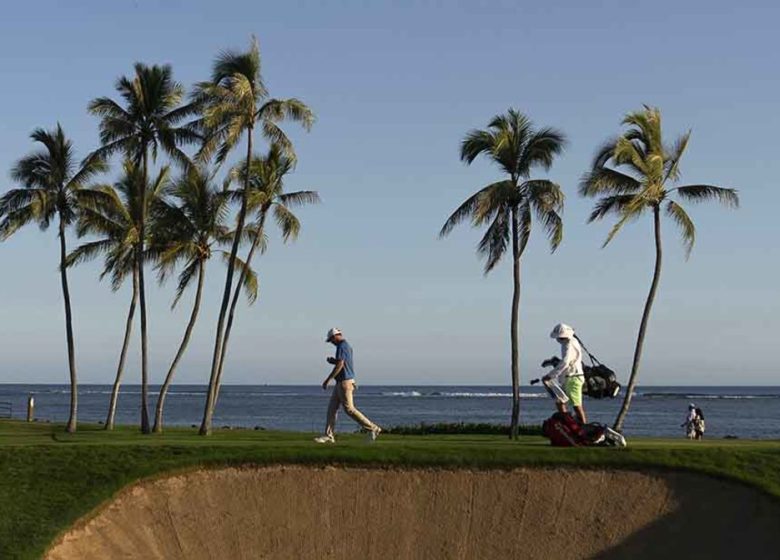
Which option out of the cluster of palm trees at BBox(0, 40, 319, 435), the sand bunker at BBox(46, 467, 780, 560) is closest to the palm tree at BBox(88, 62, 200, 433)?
the cluster of palm trees at BBox(0, 40, 319, 435)

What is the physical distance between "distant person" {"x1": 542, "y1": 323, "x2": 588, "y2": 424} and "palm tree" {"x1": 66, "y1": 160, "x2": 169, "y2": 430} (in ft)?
73.5

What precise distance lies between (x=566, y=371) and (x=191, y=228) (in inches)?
901

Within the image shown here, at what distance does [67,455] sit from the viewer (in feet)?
73.7

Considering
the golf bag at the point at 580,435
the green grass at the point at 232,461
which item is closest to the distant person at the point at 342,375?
the green grass at the point at 232,461

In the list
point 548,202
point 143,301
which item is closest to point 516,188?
point 548,202

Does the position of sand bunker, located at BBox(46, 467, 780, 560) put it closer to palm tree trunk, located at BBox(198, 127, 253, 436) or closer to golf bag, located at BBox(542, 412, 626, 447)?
golf bag, located at BBox(542, 412, 626, 447)

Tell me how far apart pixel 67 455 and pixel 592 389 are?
10838mm

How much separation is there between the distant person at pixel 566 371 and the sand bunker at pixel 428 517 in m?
1.70

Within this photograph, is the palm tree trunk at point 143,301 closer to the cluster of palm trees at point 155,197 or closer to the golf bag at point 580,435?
the cluster of palm trees at point 155,197

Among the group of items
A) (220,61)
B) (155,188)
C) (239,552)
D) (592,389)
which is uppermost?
(220,61)

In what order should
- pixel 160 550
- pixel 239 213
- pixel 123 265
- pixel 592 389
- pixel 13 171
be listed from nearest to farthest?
pixel 160 550
pixel 592 389
pixel 239 213
pixel 13 171
pixel 123 265

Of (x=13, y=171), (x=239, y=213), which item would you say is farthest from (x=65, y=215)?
(x=239, y=213)

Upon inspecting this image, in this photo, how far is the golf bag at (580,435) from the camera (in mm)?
22391

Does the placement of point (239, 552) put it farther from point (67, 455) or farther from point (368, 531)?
point (67, 455)
